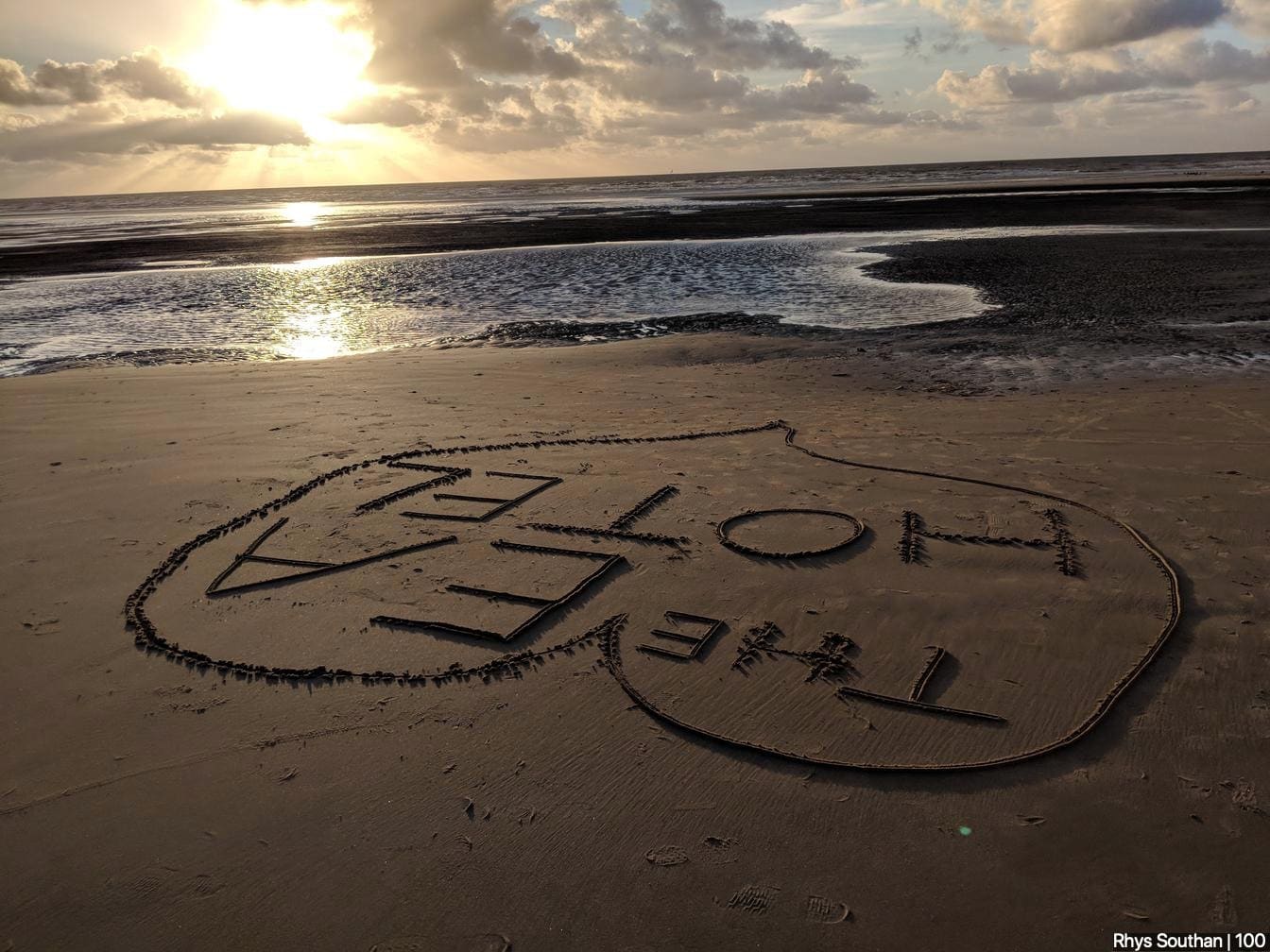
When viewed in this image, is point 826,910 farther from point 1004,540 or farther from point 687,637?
point 1004,540

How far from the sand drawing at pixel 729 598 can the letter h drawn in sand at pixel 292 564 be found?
0.05 ft

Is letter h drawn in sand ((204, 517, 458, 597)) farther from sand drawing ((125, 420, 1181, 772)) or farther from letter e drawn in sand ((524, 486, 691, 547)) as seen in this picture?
letter e drawn in sand ((524, 486, 691, 547))

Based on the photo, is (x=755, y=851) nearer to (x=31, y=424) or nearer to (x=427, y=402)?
(x=427, y=402)

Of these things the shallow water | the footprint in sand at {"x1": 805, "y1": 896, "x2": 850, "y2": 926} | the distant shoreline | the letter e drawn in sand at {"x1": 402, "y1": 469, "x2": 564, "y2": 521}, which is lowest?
the footprint in sand at {"x1": 805, "y1": 896, "x2": 850, "y2": 926}

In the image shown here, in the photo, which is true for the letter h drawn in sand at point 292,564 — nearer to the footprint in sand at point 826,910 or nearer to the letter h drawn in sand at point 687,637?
the letter h drawn in sand at point 687,637

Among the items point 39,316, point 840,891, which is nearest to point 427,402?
point 840,891

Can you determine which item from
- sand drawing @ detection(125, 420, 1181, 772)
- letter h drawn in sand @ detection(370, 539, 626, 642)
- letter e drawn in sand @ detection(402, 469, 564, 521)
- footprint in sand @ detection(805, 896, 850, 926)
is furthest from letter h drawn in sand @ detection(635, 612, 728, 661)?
letter e drawn in sand @ detection(402, 469, 564, 521)

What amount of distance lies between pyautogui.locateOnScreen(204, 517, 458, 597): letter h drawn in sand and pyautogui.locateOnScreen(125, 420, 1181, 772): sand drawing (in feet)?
0.05

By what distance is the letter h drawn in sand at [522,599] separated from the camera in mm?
4223

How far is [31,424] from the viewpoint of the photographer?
8.07 meters

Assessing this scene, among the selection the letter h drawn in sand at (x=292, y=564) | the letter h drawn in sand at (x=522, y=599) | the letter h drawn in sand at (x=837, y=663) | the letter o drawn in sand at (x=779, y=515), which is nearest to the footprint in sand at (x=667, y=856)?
the letter h drawn in sand at (x=837, y=663)

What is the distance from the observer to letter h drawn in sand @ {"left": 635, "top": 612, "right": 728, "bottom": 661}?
3994 millimetres

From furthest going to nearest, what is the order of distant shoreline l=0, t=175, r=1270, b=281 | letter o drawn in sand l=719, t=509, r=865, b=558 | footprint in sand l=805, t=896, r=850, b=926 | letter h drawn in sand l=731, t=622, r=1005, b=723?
distant shoreline l=0, t=175, r=1270, b=281
letter o drawn in sand l=719, t=509, r=865, b=558
letter h drawn in sand l=731, t=622, r=1005, b=723
footprint in sand l=805, t=896, r=850, b=926

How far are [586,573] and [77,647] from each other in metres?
2.67
